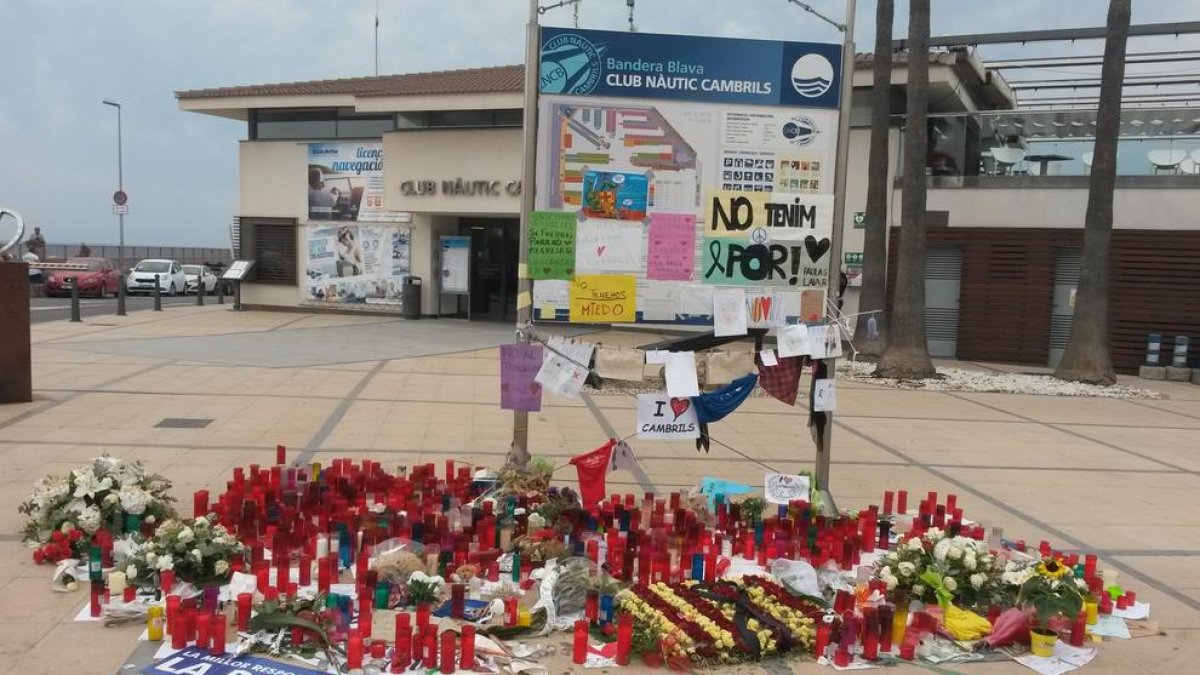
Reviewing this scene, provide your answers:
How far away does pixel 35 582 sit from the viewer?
4.78 m

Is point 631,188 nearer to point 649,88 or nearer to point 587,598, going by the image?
point 649,88

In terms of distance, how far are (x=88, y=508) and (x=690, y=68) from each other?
4860 mm

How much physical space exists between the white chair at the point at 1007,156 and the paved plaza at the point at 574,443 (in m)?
5.92

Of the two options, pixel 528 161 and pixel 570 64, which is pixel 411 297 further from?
pixel 570 64

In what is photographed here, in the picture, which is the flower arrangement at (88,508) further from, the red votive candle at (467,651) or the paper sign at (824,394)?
the paper sign at (824,394)

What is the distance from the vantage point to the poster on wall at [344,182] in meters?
24.1

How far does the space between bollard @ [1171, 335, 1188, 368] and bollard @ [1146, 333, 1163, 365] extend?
307 mm

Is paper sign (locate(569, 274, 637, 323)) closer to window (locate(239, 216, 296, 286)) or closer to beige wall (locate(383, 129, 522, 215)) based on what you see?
beige wall (locate(383, 129, 522, 215))

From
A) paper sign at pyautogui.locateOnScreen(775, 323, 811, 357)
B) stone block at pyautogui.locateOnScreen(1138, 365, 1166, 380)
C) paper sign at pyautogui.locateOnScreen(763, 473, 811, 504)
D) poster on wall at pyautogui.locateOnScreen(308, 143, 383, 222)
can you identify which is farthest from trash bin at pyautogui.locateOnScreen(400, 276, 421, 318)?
paper sign at pyautogui.locateOnScreen(763, 473, 811, 504)

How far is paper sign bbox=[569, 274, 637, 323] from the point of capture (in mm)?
6426

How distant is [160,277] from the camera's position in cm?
3425

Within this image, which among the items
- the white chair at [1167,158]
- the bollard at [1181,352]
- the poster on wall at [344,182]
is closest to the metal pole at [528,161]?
the bollard at [1181,352]

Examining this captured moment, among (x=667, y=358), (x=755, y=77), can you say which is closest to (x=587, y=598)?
(x=667, y=358)

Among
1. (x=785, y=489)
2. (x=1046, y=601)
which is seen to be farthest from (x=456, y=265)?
(x=1046, y=601)
